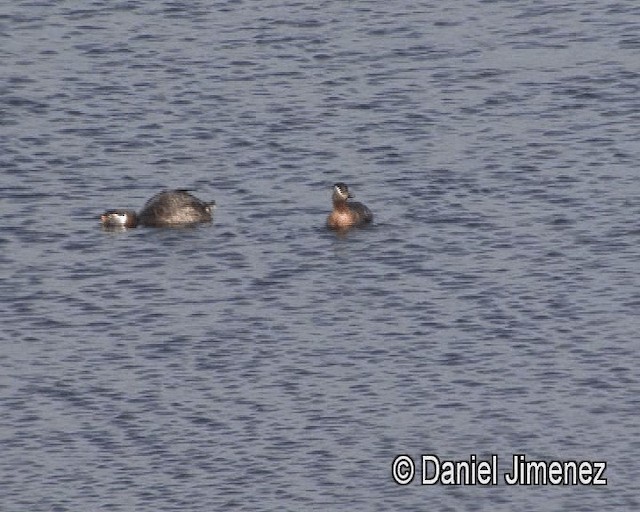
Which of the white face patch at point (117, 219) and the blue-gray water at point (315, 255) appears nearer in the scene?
the blue-gray water at point (315, 255)

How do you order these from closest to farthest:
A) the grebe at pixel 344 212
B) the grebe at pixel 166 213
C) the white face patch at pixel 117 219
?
1. the grebe at pixel 344 212
2. the white face patch at pixel 117 219
3. the grebe at pixel 166 213

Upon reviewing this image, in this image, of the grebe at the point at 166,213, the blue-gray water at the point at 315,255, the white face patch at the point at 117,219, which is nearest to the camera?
A: the blue-gray water at the point at 315,255

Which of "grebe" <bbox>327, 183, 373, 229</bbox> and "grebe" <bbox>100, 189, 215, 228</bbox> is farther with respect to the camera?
"grebe" <bbox>100, 189, 215, 228</bbox>

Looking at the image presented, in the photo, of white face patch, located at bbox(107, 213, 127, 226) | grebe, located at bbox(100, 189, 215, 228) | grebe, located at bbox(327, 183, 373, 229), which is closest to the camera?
grebe, located at bbox(327, 183, 373, 229)

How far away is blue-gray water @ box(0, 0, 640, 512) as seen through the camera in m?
26.0

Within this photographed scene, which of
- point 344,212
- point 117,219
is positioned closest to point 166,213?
point 117,219

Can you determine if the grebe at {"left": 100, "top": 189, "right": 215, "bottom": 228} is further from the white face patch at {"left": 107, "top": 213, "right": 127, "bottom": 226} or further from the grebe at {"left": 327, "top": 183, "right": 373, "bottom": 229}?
the grebe at {"left": 327, "top": 183, "right": 373, "bottom": 229}

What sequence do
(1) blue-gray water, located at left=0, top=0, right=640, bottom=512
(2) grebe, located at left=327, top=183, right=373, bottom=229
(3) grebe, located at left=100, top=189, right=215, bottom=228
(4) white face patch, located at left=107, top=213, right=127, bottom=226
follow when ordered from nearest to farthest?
1. (1) blue-gray water, located at left=0, top=0, right=640, bottom=512
2. (2) grebe, located at left=327, top=183, right=373, bottom=229
3. (4) white face patch, located at left=107, top=213, right=127, bottom=226
4. (3) grebe, located at left=100, top=189, right=215, bottom=228

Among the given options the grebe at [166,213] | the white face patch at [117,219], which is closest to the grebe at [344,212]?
the grebe at [166,213]

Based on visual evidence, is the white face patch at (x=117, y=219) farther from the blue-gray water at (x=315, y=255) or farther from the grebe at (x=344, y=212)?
the grebe at (x=344, y=212)

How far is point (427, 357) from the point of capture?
29.0 metres

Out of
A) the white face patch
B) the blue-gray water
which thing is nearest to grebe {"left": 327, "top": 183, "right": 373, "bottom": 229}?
the blue-gray water

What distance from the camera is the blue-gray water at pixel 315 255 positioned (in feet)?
85.4

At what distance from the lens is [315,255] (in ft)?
113
